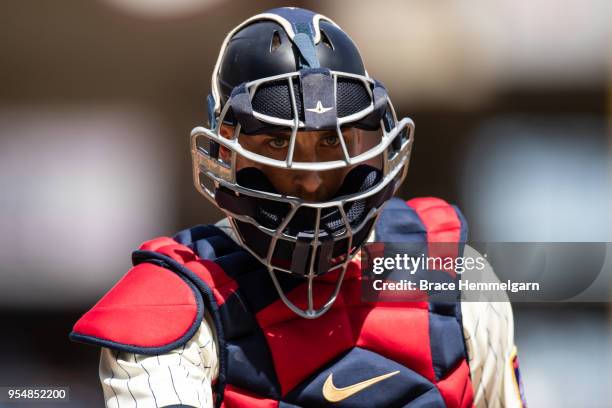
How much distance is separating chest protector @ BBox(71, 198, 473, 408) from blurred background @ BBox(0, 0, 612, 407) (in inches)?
81.7

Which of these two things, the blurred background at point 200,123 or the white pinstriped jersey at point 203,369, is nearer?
the white pinstriped jersey at point 203,369

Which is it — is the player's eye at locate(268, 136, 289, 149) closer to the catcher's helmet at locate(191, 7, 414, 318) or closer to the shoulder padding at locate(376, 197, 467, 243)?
the catcher's helmet at locate(191, 7, 414, 318)

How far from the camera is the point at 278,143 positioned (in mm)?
1727

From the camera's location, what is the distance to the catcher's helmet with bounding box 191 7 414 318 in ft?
5.46

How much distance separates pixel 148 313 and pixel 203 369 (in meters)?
0.16

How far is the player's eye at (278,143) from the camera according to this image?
172 centimetres


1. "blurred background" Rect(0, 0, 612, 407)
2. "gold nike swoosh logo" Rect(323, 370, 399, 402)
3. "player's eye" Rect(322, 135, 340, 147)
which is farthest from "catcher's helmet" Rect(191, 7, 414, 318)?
"blurred background" Rect(0, 0, 612, 407)

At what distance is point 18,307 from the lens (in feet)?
12.7

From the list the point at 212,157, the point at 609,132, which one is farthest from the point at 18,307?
the point at 609,132

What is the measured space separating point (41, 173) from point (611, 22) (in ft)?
9.43

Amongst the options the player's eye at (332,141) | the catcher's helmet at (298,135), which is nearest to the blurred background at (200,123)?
the catcher's helmet at (298,135)

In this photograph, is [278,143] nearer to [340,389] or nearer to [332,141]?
[332,141]

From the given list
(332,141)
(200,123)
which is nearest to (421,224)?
(332,141)

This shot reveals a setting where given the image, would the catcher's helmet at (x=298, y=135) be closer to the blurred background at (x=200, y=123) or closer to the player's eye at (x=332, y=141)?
the player's eye at (x=332, y=141)
